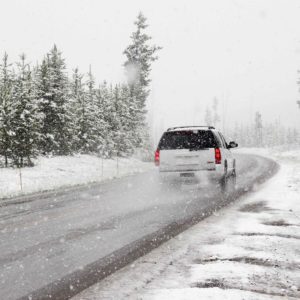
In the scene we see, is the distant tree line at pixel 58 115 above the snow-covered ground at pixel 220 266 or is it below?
above

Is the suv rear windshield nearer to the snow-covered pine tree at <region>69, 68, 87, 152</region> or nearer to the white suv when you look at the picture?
the white suv

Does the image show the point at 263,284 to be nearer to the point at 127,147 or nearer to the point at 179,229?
the point at 179,229

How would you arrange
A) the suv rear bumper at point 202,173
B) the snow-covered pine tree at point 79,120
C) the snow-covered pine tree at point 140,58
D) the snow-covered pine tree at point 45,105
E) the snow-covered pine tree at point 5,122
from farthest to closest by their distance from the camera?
the snow-covered pine tree at point 140,58 → the snow-covered pine tree at point 79,120 → the snow-covered pine tree at point 45,105 → the snow-covered pine tree at point 5,122 → the suv rear bumper at point 202,173

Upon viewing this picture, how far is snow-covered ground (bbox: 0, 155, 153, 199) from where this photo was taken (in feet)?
58.8

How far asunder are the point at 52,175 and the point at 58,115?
890 cm

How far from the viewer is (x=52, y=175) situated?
75.1 feet

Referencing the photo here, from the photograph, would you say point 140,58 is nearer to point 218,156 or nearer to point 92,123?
point 92,123

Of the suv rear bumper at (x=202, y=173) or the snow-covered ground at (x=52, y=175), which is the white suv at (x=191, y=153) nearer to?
the suv rear bumper at (x=202, y=173)

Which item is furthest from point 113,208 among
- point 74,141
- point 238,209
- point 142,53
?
point 142,53

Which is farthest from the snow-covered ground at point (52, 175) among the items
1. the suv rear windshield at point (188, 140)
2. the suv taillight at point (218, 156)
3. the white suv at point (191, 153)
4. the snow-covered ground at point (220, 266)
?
the snow-covered ground at point (220, 266)

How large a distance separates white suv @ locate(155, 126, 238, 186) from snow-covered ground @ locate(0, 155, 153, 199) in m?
4.51

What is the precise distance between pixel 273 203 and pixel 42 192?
25.3 ft

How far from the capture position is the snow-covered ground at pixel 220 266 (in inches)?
196

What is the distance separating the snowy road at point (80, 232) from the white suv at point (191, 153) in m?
0.69
